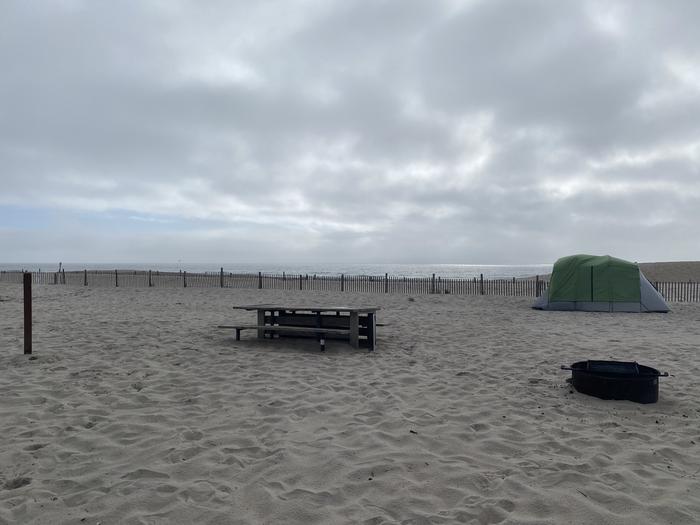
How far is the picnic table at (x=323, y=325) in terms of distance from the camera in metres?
→ 7.54

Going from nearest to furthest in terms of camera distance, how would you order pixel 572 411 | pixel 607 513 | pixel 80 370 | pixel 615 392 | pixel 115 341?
1. pixel 607 513
2. pixel 572 411
3. pixel 615 392
4. pixel 80 370
5. pixel 115 341

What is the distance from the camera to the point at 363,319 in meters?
8.09

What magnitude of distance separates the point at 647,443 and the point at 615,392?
116cm

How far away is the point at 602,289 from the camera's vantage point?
46.0 ft

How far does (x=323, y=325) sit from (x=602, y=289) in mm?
10035

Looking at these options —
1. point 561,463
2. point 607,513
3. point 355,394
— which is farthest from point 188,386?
point 607,513

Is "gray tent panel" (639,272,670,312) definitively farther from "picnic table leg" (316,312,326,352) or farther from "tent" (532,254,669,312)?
"picnic table leg" (316,312,326,352)

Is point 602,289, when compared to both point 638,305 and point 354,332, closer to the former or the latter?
point 638,305

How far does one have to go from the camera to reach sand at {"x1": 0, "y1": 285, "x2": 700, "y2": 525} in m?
2.67

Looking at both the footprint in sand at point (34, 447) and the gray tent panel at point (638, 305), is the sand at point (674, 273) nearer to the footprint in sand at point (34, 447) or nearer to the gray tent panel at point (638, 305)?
the gray tent panel at point (638, 305)

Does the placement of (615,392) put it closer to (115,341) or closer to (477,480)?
(477,480)

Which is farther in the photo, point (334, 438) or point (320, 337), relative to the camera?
point (320, 337)

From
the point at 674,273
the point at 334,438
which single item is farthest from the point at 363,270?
the point at 334,438

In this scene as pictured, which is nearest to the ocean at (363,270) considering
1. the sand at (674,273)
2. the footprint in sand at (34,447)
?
the sand at (674,273)
